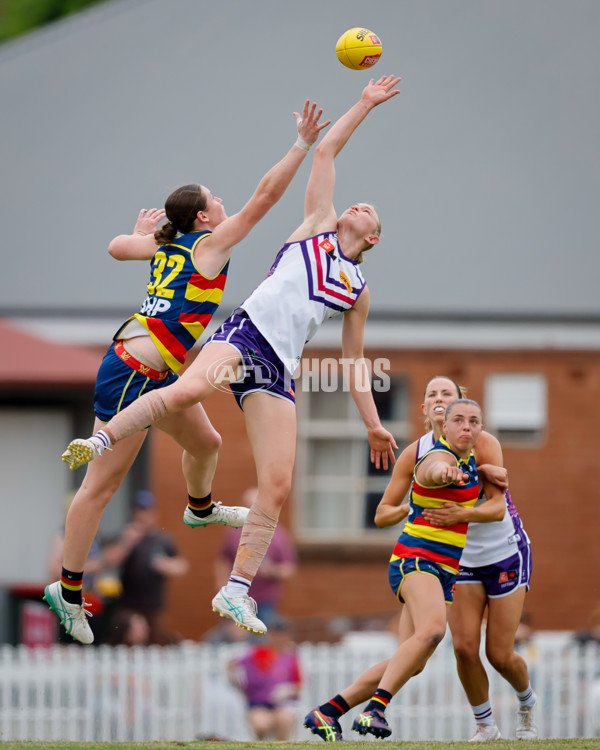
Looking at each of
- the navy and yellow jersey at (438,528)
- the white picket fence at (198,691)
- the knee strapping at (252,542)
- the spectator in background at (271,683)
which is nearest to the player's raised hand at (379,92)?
the navy and yellow jersey at (438,528)

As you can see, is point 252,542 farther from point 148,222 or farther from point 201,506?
Result: point 148,222

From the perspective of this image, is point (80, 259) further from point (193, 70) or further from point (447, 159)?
point (447, 159)

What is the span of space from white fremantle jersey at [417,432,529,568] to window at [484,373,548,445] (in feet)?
28.6

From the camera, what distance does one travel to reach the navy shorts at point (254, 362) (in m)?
6.21

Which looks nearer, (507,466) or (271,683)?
(271,683)

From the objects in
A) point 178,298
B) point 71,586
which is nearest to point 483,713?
point 71,586

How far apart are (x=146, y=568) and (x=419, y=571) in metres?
6.58

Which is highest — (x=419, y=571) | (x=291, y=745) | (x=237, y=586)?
(x=419, y=571)

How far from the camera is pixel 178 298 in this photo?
6.37 meters

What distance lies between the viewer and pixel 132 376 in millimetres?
6387

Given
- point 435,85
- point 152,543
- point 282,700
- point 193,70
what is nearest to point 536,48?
point 435,85

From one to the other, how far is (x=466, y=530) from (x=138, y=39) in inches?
549

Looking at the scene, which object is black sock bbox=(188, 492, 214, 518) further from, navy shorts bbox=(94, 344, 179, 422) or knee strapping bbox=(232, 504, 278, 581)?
navy shorts bbox=(94, 344, 179, 422)

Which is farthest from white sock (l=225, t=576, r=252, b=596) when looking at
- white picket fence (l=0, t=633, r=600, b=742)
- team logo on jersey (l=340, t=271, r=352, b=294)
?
white picket fence (l=0, t=633, r=600, b=742)
